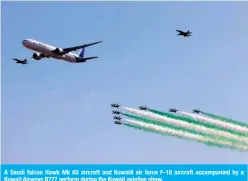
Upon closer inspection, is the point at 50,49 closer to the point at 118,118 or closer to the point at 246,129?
the point at 118,118

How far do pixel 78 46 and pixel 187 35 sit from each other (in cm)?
2644

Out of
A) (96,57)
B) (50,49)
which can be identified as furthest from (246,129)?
(50,49)

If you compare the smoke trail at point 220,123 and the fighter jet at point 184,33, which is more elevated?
the fighter jet at point 184,33

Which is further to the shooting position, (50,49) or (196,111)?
(196,111)

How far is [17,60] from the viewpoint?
488 feet

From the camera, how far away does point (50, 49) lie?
141 m

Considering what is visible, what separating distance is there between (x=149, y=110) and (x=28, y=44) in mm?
33567

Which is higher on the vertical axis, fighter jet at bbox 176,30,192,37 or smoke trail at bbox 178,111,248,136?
fighter jet at bbox 176,30,192,37

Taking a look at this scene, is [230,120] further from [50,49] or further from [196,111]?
[50,49]

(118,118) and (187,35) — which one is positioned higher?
(187,35)

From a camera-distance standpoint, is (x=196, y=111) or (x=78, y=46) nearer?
(x=78, y=46)

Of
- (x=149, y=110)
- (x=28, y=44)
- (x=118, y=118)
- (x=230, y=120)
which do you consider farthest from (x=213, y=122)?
(x=28, y=44)

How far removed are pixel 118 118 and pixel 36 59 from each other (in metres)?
26.2

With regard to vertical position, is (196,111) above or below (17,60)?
below
